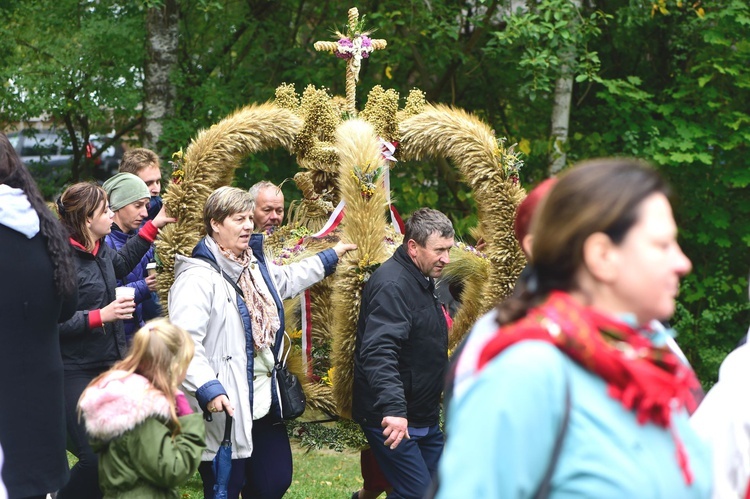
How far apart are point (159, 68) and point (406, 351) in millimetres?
6028

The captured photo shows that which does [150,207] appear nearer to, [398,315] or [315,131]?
[315,131]

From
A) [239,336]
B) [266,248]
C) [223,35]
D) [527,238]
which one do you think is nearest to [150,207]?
[266,248]

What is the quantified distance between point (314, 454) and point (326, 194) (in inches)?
76.4

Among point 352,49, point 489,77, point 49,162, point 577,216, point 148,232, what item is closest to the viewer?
point 577,216

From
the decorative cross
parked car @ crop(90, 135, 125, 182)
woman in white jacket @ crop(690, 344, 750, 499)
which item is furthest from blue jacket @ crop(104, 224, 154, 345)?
parked car @ crop(90, 135, 125, 182)

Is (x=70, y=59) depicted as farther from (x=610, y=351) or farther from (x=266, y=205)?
(x=610, y=351)

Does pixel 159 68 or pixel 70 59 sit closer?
pixel 70 59

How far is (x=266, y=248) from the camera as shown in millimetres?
6398

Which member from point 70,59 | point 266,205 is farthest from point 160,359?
point 70,59

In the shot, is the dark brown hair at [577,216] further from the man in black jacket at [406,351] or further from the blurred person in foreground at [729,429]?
the man in black jacket at [406,351]

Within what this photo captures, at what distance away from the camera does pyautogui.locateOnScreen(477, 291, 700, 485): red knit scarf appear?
5.82ft

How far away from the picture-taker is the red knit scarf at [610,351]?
5.82 ft

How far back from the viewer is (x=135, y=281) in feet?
19.0

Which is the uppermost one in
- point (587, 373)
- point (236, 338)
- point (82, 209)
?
point (587, 373)
